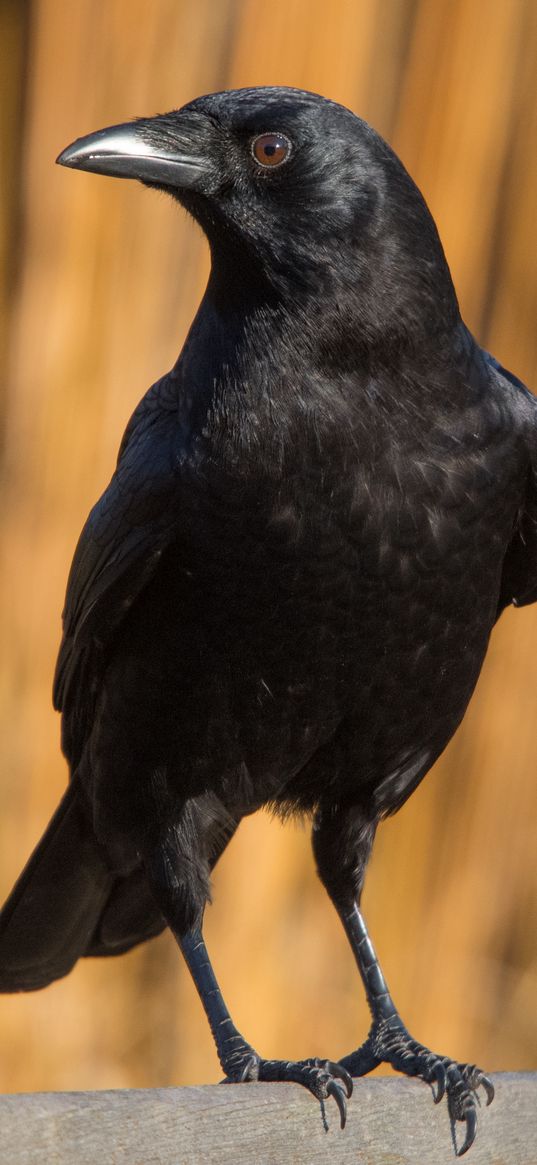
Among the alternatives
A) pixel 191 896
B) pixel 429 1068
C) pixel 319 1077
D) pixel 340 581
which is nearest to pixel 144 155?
pixel 340 581

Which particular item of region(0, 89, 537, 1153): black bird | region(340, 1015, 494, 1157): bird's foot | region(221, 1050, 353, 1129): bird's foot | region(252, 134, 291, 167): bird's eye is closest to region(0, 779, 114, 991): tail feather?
region(0, 89, 537, 1153): black bird

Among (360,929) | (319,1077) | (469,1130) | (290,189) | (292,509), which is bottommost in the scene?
(469,1130)

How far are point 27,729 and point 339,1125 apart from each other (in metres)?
2.22

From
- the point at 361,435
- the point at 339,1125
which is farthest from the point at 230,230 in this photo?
the point at 339,1125

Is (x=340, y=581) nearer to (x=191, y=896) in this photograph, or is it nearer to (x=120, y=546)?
(x=120, y=546)

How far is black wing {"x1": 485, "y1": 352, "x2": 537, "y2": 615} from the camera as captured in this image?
3039 mm

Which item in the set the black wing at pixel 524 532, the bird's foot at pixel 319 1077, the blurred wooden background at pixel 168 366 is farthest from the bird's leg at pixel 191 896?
the blurred wooden background at pixel 168 366

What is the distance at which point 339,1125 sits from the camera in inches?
95.7

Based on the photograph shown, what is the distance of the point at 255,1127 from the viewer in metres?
2.29

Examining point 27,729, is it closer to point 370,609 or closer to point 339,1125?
point 370,609

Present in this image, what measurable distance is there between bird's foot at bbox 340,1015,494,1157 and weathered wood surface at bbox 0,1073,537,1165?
0.02m

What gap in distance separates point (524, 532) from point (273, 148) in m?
0.91

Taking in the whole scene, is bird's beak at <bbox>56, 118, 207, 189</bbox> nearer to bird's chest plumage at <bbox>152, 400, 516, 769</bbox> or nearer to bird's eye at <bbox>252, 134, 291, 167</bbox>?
bird's eye at <bbox>252, 134, 291, 167</bbox>

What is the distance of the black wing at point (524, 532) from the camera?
9.97 feet
